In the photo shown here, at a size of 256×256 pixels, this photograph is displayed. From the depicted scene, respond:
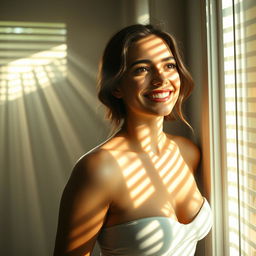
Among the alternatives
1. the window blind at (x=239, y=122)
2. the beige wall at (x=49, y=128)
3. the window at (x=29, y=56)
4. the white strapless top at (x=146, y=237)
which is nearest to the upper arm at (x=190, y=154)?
the window blind at (x=239, y=122)

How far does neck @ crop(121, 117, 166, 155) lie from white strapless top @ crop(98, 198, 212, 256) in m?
0.24

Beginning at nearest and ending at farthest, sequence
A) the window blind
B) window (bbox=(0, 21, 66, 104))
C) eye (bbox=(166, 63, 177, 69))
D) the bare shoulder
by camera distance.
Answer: the window blind
eye (bbox=(166, 63, 177, 69))
the bare shoulder
window (bbox=(0, 21, 66, 104))

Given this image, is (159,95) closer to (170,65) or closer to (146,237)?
(170,65)

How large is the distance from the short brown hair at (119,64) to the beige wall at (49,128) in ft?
2.26

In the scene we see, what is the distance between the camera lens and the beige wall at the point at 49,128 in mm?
1898

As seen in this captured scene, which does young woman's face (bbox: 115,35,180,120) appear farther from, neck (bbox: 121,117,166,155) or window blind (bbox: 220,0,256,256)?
window blind (bbox: 220,0,256,256)

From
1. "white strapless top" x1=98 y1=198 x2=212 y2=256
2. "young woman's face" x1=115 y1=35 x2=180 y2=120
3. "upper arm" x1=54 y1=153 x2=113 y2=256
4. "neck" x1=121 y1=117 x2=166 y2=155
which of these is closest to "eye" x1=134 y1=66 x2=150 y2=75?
"young woman's face" x1=115 y1=35 x2=180 y2=120

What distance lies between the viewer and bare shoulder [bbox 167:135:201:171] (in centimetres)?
129

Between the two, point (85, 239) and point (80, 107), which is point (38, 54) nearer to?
point (80, 107)

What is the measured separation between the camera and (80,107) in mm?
1953

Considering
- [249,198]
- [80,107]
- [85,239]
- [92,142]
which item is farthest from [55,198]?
[249,198]

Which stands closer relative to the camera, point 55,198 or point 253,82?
point 253,82

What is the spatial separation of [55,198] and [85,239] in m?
0.87

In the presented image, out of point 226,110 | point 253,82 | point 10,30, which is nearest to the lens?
point 253,82
